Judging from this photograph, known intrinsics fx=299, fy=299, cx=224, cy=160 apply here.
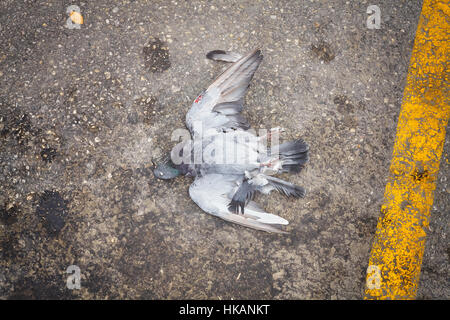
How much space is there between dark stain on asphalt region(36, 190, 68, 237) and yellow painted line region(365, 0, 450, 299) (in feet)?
9.52

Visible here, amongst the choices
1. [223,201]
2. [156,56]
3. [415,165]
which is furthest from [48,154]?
[415,165]

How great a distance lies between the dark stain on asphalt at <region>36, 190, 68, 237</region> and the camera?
2.77 metres

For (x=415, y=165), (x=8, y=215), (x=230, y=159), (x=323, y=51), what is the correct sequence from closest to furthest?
(x=230, y=159), (x=8, y=215), (x=415, y=165), (x=323, y=51)

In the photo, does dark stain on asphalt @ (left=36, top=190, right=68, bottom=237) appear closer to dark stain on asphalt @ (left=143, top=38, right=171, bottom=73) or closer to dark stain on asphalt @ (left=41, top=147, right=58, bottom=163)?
dark stain on asphalt @ (left=41, top=147, right=58, bottom=163)

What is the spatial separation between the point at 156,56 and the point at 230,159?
1352mm

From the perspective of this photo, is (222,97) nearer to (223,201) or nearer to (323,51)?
(223,201)

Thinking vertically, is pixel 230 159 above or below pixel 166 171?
above

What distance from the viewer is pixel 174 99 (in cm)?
294

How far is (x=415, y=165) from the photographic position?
2881 mm
